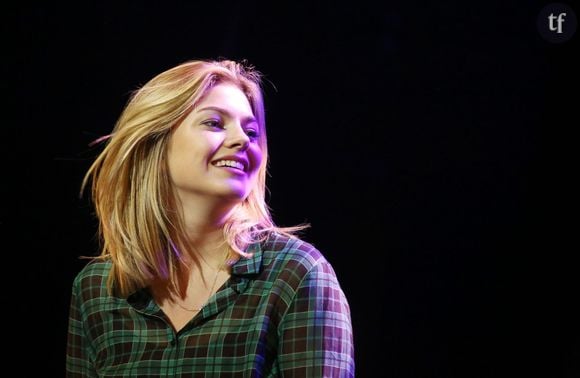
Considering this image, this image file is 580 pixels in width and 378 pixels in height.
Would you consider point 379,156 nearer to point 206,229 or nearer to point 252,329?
point 206,229

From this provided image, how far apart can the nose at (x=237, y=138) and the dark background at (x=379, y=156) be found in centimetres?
70

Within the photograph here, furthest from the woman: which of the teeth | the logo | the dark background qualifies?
the logo

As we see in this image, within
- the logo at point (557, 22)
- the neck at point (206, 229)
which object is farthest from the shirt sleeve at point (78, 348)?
the logo at point (557, 22)

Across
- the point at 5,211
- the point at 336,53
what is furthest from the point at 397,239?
the point at 5,211

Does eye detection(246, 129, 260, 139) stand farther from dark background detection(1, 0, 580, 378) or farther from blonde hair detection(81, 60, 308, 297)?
dark background detection(1, 0, 580, 378)

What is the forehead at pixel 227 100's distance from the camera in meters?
1.79

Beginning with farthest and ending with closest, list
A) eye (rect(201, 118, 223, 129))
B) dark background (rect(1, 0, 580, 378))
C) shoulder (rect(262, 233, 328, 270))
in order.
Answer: dark background (rect(1, 0, 580, 378)) → eye (rect(201, 118, 223, 129)) → shoulder (rect(262, 233, 328, 270))

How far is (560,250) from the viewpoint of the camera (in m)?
2.30

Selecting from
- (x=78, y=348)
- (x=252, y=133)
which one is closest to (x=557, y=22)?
(x=252, y=133)

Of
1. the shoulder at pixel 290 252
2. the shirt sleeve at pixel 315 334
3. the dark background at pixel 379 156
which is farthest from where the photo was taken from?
the dark background at pixel 379 156

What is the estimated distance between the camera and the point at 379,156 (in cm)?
242

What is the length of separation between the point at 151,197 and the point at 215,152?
0.21m

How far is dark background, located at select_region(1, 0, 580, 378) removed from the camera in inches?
91.0

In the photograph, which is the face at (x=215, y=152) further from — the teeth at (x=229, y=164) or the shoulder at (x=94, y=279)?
the shoulder at (x=94, y=279)
